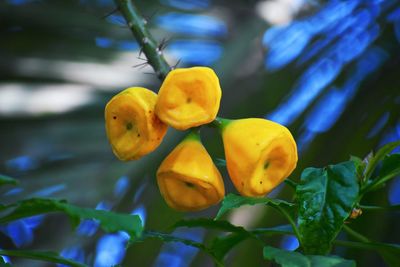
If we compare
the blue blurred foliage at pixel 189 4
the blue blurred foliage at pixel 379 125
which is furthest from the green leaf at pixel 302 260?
the blue blurred foliage at pixel 189 4

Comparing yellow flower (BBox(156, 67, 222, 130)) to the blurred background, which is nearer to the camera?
yellow flower (BBox(156, 67, 222, 130))

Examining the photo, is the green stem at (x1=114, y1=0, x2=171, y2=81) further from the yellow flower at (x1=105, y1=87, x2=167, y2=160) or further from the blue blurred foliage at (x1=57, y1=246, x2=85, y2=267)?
the blue blurred foliage at (x1=57, y1=246, x2=85, y2=267)

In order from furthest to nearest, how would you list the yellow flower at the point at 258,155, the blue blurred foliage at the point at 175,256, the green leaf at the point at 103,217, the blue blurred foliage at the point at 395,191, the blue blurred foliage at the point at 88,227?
1. the blue blurred foliage at the point at 88,227
2. the blue blurred foliage at the point at 175,256
3. the blue blurred foliage at the point at 395,191
4. the yellow flower at the point at 258,155
5. the green leaf at the point at 103,217

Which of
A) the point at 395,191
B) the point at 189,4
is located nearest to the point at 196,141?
the point at 395,191

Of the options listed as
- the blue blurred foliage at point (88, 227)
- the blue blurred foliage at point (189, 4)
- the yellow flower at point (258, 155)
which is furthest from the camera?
the blue blurred foliage at point (189, 4)

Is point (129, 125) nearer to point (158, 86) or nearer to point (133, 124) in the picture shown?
point (133, 124)

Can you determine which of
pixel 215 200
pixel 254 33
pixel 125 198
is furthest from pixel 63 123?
pixel 215 200

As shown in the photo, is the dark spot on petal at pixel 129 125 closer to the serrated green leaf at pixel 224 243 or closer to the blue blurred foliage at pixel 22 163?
the serrated green leaf at pixel 224 243

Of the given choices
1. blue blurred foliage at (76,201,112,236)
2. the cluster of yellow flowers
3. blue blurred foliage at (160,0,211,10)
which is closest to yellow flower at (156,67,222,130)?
the cluster of yellow flowers
